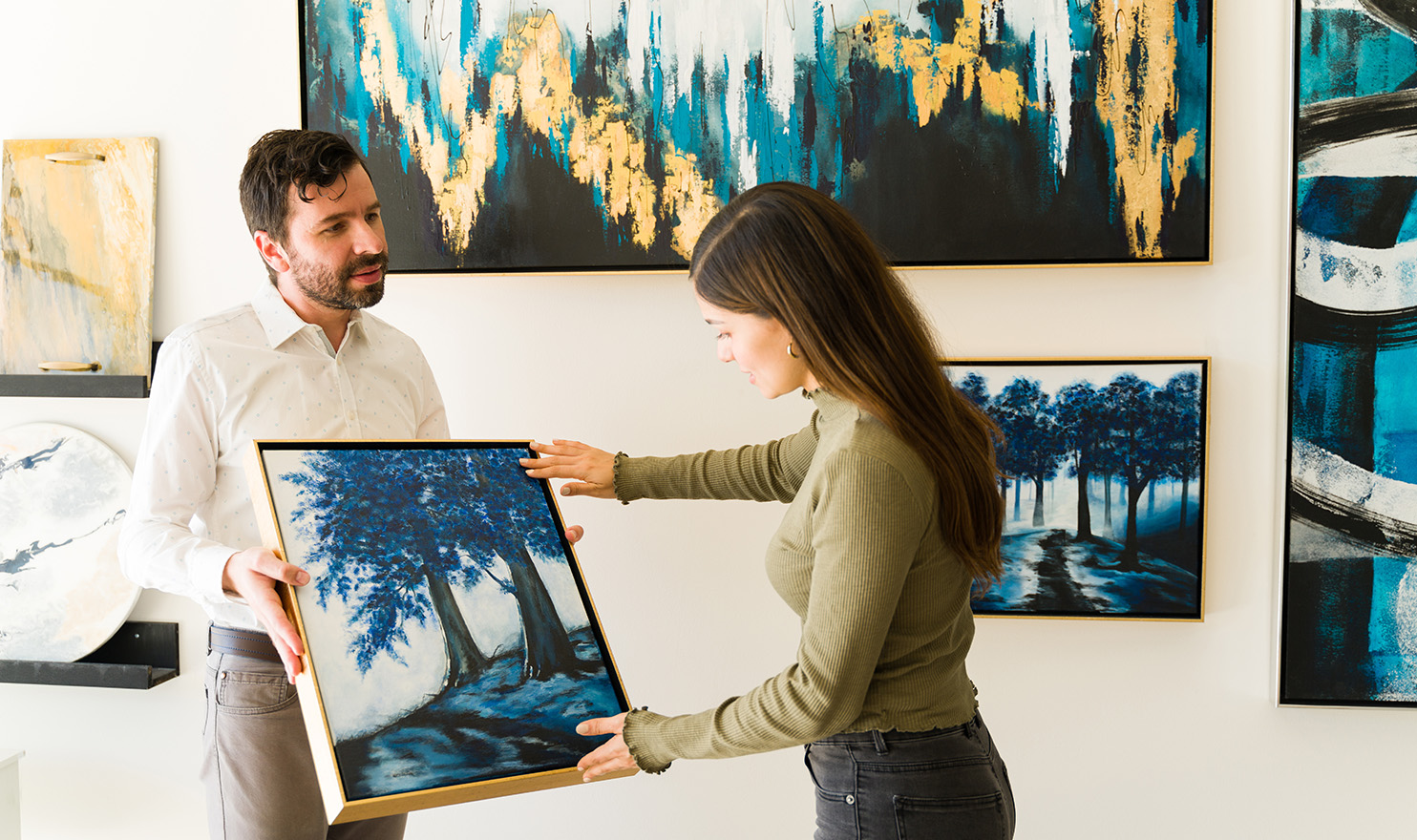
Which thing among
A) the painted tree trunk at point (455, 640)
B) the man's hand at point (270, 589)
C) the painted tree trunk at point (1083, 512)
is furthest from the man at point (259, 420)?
the painted tree trunk at point (1083, 512)

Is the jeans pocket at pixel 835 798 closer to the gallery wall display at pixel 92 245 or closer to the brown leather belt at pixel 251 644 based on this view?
the brown leather belt at pixel 251 644

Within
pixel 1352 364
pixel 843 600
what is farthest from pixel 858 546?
pixel 1352 364

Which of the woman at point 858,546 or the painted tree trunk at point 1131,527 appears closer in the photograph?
the woman at point 858,546

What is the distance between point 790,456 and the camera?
5.13ft

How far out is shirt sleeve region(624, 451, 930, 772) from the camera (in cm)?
104

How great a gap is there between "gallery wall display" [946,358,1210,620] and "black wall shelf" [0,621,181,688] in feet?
6.03

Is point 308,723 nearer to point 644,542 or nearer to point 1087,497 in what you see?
point 644,542

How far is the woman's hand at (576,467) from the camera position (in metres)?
1.50

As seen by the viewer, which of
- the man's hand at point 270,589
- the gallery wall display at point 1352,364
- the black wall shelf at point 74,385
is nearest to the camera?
the man's hand at point 270,589

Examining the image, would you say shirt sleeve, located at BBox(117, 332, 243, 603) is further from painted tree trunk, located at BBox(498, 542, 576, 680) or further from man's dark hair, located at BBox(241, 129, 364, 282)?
painted tree trunk, located at BBox(498, 542, 576, 680)

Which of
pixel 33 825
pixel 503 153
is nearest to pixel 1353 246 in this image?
pixel 503 153

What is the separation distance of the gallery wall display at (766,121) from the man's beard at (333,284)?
0.45m

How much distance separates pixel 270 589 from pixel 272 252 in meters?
0.60

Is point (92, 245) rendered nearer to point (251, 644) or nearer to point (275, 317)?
point (275, 317)
